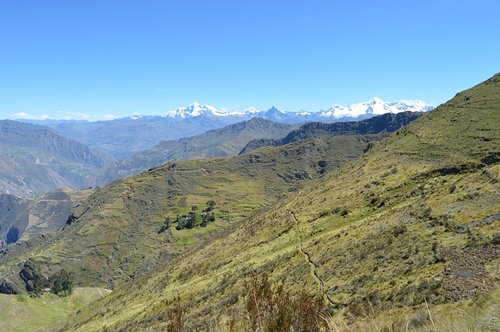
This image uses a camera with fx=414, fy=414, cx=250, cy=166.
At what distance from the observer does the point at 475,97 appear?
303 ft

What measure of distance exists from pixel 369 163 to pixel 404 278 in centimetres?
6142

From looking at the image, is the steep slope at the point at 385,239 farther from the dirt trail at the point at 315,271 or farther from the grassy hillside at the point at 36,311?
the grassy hillside at the point at 36,311

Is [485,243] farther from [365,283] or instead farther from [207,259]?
[207,259]

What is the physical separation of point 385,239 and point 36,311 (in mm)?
94270

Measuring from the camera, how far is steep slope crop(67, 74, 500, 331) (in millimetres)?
24578

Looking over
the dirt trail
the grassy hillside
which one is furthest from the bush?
the grassy hillside

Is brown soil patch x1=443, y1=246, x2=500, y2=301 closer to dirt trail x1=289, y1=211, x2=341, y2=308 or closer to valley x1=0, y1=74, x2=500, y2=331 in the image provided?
valley x1=0, y1=74, x2=500, y2=331

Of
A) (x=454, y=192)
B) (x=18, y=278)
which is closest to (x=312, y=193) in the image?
(x=454, y=192)

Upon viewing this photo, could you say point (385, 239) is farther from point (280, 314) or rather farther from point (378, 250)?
point (280, 314)

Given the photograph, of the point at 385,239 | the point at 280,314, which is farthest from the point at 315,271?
the point at 280,314

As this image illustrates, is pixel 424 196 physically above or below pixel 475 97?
below

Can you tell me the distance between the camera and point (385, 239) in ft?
121

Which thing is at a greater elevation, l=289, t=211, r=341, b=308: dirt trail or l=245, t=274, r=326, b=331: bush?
Result: l=245, t=274, r=326, b=331: bush

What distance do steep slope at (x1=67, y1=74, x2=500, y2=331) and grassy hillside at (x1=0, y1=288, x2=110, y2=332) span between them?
47.5 ft
